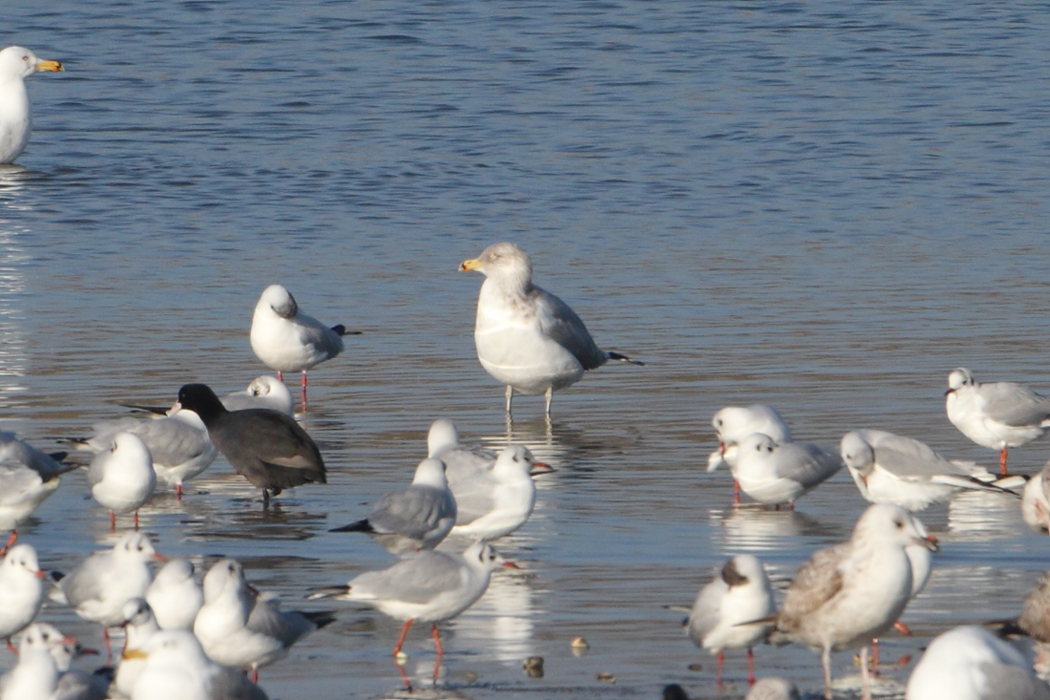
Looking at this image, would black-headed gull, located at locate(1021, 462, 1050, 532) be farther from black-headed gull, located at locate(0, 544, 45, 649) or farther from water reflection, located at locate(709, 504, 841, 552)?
black-headed gull, located at locate(0, 544, 45, 649)

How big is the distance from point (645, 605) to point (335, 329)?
5.30m

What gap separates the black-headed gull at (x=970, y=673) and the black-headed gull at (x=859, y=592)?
1.01m

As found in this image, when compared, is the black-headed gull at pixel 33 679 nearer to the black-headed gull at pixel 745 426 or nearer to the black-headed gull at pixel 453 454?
the black-headed gull at pixel 453 454

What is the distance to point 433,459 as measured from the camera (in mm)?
8742

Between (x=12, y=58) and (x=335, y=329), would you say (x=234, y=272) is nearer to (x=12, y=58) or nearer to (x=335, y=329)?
(x=335, y=329)

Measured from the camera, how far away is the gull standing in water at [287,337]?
12.2 metres

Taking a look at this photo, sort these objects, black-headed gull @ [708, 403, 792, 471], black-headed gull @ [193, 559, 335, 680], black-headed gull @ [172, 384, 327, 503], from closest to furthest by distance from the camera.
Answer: black-headed gull @ [193, 559, 335, 680] → black-headed gull @ [172, 384, 327, 503] → black-headed gull @ [708, 403, 792, 471]

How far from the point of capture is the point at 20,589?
721 centimetres

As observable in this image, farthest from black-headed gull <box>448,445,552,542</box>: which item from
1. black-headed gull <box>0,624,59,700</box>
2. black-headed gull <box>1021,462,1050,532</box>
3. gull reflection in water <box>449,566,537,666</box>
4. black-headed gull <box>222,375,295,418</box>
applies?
black-headed gull <box>0,624,59,700</box>

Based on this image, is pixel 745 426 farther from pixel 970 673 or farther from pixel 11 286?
pixel 11 286

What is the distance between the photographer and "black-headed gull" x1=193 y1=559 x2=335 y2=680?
6.90 m

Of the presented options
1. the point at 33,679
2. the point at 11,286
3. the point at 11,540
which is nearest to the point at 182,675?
the point at 33,679

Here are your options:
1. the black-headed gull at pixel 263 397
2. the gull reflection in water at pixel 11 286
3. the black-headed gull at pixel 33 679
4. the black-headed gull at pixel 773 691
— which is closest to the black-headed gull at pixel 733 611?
the black-headed gull at pixel 773 691

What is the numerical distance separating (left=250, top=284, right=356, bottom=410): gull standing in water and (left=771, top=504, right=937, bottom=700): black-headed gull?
570 cm
